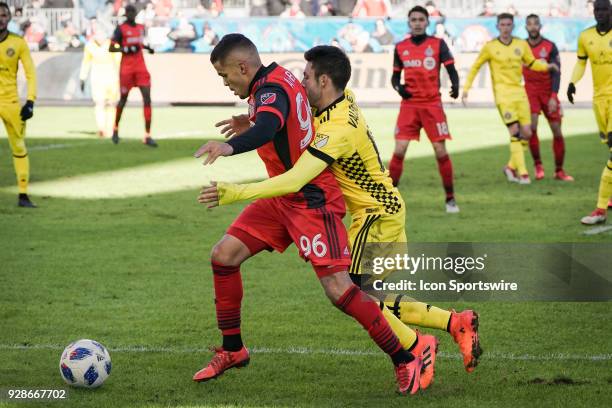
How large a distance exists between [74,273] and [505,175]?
8.30 m

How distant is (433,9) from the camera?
104ft

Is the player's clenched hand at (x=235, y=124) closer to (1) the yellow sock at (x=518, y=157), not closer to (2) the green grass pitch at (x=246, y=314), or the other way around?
(2) the green grass pitch at (x=246, y=314)

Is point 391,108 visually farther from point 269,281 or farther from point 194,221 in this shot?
point 269,281

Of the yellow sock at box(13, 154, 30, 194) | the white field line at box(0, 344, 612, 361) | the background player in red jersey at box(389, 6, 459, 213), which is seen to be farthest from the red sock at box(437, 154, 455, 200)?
the white field line at box(0, 344, 612, 361)

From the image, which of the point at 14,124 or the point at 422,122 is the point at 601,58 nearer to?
the point at 422,122

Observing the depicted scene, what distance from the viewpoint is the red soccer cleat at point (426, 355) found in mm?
5711

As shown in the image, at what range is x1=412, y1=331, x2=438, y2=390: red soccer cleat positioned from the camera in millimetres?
5711

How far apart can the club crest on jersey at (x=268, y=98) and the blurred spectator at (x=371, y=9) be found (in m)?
27.9

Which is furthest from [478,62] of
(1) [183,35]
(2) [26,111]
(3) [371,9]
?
(3) [371,9]

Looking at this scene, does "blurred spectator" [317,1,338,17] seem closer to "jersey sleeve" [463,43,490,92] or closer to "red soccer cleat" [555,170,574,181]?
"jersey sleeve" [463,43,490,92]

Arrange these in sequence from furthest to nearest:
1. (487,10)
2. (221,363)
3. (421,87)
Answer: (487,10)
(421,87)
(221,363)

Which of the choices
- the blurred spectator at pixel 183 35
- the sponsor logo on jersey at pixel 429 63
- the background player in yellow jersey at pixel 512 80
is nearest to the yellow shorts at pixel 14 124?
the sponsor logo on jersey at pixel 429 63

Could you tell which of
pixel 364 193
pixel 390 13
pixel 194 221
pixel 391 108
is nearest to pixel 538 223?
pixel 194 221

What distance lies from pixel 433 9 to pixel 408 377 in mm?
27068
